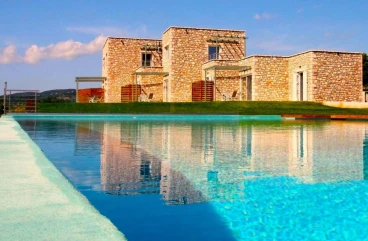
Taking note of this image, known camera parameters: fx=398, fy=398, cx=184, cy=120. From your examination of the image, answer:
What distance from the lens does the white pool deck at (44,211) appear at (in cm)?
178

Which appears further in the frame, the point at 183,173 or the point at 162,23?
the point at 162,23

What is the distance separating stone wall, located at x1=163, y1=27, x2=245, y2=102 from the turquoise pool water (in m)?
20.3

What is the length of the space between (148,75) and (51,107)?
9510mm

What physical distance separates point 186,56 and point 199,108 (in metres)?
7.24

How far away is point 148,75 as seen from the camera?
93.0 ft

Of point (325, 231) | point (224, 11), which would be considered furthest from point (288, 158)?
point (224, 11)

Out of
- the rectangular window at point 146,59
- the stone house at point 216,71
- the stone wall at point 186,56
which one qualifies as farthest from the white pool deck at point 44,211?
the rectangular window at point 146,59

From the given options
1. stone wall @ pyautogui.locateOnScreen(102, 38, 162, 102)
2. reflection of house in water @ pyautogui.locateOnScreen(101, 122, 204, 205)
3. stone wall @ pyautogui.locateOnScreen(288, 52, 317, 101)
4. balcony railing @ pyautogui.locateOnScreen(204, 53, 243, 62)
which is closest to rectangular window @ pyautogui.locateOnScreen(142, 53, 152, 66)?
stone wall @ pyautogui.locateOnScreen(102, 38, 162, 102)

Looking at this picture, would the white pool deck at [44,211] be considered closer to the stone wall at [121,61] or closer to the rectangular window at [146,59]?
the stone wall at [121,61]

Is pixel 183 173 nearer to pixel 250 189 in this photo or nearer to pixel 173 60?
pixel 250 189

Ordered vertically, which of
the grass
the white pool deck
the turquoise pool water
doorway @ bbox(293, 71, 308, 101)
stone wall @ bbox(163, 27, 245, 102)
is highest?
stone wall @ bbox(163, 27, 245, 102)

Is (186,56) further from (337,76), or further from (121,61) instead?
(337,76)

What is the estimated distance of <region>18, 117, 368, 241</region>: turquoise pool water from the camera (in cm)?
246

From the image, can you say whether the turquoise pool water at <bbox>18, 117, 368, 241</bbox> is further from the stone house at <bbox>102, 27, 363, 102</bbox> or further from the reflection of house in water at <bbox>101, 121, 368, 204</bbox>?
the stone house at <bbox>102, 27, 363, 102</bbox>
